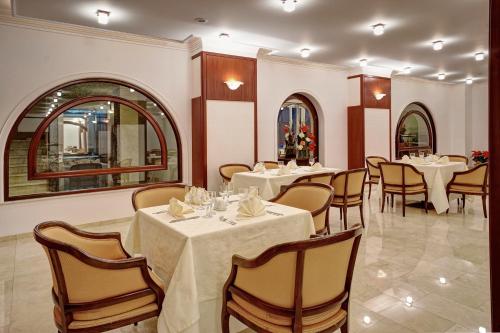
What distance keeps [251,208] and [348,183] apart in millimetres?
2730

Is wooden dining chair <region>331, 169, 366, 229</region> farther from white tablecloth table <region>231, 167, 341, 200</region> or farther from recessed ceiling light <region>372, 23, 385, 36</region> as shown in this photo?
recessed ceiling light <region>372, 23, 385, 36</region>

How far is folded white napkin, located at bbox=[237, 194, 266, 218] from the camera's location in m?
2.57

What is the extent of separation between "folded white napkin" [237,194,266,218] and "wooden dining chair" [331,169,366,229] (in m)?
2.51

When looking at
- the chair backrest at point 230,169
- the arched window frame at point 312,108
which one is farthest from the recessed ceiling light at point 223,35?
the arched window frame at point 312,108

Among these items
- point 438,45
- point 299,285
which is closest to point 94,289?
point 299,285

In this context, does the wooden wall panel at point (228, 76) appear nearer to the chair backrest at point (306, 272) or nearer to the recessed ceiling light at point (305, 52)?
the recessed ceiling light at point (305, 52)

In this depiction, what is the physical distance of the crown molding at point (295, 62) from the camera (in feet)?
23.5

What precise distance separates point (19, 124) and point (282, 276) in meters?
4.79

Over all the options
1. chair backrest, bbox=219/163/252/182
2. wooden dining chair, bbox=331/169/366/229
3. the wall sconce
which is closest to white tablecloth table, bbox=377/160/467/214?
wooden dining chair, bbox=331/169/366/229

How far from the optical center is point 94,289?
1.84 meters

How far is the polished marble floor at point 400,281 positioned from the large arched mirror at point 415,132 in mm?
5516

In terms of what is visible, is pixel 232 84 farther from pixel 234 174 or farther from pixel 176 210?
pixel 176 210

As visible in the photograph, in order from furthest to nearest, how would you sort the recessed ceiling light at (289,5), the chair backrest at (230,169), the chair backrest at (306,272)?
the chair backrest at (230,169)
the recessed ceiling light at (289,5)
the chair backrest at (306,272)

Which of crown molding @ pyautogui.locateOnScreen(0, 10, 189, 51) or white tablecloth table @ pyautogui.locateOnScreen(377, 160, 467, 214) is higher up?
crown molding @ pyautogui.locateOnScreen(0, 10, 189, 51)
